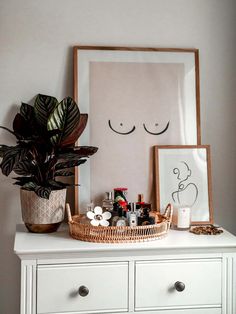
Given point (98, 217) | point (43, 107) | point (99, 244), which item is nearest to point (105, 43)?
point (43, 107)

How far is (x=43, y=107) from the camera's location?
2.54 metres

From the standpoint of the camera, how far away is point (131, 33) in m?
2.72

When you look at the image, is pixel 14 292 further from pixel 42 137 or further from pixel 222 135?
pixel 222 135

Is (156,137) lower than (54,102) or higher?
lower

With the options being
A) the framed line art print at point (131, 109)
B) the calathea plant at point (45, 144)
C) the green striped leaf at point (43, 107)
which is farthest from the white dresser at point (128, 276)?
the green striped leaf at point (43, 107)

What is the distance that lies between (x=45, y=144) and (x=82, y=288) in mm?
683

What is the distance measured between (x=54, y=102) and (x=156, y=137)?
0.56m

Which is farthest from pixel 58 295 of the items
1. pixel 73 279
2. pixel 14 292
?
pixel 14 292

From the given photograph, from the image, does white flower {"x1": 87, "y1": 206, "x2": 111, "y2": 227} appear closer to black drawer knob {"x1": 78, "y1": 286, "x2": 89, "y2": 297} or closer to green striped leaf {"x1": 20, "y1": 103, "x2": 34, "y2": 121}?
black drawer knob {"x1": 78, "y1": 286, "x2": 89, "y2": 297}

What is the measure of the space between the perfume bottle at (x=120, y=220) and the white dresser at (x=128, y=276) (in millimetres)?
121

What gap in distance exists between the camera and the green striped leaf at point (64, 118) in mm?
2408

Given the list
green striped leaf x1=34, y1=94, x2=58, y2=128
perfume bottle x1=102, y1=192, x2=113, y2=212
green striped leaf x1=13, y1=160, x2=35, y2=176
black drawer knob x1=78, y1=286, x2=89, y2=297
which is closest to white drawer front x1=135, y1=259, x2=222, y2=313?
black drawer knob x1=78, y1=286, x2=89, y2=297

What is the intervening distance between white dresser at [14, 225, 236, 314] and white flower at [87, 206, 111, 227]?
0.39 ft

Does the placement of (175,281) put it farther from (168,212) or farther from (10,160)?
(10,160)
